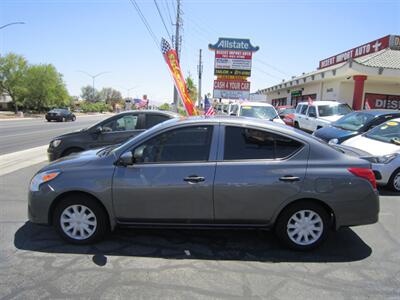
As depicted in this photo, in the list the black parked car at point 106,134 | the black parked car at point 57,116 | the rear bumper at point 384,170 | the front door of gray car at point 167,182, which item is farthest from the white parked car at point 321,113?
the black parked car at point 57,116

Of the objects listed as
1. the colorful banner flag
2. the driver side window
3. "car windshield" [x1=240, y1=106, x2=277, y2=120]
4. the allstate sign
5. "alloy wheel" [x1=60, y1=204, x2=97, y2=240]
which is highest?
the allstate sign

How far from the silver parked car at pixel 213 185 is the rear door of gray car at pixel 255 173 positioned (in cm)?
1

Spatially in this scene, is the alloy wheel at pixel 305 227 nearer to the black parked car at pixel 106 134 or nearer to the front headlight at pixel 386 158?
the front headlight at pixel 386 158

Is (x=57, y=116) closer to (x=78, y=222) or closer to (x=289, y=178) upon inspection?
(x=78, y=222)

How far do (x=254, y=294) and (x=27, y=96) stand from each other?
54.5 metres

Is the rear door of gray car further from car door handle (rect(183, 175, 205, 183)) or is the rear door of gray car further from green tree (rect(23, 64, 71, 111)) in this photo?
green tree (rect(23, 64, 71, 111))

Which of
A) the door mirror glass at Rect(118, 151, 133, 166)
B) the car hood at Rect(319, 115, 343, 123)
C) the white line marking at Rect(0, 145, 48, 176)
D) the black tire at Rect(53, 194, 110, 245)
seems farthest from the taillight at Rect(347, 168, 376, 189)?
the car hood at Rect(319, 115, 343, 123)

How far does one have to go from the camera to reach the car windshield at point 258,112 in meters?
12.3

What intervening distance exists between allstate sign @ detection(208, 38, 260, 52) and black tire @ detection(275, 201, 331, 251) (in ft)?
45.4

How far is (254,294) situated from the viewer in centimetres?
309

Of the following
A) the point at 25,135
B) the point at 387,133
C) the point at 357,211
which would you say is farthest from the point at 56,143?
the point at 25,135

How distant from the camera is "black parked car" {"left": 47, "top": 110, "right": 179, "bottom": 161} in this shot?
7535mm

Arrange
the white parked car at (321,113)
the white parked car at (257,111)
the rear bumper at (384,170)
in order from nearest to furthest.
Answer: the rear bumper at (384,170), the white parked car at (257,111), the white parked car at (321,113)

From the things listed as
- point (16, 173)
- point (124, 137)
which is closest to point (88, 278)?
point (124, 137)
